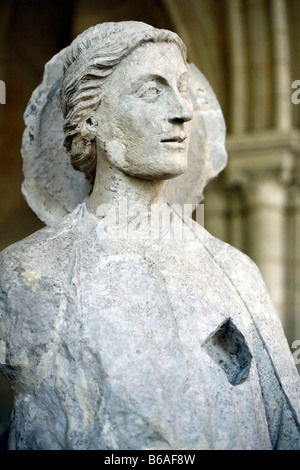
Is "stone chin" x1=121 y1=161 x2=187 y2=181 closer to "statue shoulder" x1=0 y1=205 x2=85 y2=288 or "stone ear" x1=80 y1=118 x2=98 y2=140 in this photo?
"stone ear" x1=80 y1=118 x2=98 y2=140

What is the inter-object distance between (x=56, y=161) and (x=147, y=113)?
586 millimetres

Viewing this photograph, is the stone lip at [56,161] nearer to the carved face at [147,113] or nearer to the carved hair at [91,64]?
the carved hair at [91,64]

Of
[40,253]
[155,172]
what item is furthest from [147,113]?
[40,253]

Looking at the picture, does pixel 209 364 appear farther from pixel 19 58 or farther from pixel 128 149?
pixel 19 58

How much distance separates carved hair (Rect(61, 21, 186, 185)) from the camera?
2.62m

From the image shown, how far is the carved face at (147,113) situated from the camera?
2.60 m

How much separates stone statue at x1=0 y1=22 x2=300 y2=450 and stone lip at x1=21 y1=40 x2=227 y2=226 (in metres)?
0.20

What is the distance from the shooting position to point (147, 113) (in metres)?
2.60

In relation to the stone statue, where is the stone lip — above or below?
above

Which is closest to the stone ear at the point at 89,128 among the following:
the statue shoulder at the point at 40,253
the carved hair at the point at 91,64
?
the carved hair at the point at 91,64

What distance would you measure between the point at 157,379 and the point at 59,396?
12.1 inches

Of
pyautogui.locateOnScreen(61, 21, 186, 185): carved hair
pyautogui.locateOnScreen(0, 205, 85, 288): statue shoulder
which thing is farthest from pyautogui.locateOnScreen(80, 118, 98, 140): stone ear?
pyautogui.locateOnScreen(0, 205, 85, 288): statue shoulder

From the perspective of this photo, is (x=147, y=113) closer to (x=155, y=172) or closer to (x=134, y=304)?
(x=155, y=172)

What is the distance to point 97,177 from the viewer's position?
279cm
